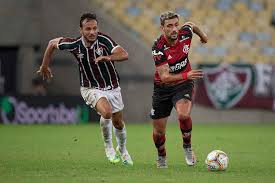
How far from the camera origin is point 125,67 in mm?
23078

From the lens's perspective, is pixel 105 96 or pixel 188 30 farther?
pixel 105 96

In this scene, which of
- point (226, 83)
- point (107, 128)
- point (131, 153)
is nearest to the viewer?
point (107, 128)

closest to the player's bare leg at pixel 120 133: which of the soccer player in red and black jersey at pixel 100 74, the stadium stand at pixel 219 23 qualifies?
the soccer player in red and black jersey at pixel 100 74

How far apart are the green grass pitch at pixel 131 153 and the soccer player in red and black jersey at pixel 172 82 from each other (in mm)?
410

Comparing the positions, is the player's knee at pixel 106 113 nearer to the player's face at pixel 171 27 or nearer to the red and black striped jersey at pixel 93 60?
the red and black striped jersey at pixel 93 60

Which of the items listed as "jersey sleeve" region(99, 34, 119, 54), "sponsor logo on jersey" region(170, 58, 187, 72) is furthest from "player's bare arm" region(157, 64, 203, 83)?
"jersey sleeve" region(99, 34, 119, 54)

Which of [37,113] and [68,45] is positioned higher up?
[68,45]

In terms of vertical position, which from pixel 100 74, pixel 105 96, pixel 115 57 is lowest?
pixel 105 96

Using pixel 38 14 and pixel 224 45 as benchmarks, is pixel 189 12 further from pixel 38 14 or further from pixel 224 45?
pixel 38 14

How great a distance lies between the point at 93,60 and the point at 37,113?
10.7m

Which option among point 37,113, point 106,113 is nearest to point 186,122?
point 106,113

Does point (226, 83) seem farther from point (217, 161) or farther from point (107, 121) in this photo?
point (217, 161)

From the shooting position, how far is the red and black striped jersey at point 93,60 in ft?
35.7

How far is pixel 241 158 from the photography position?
11.9m
